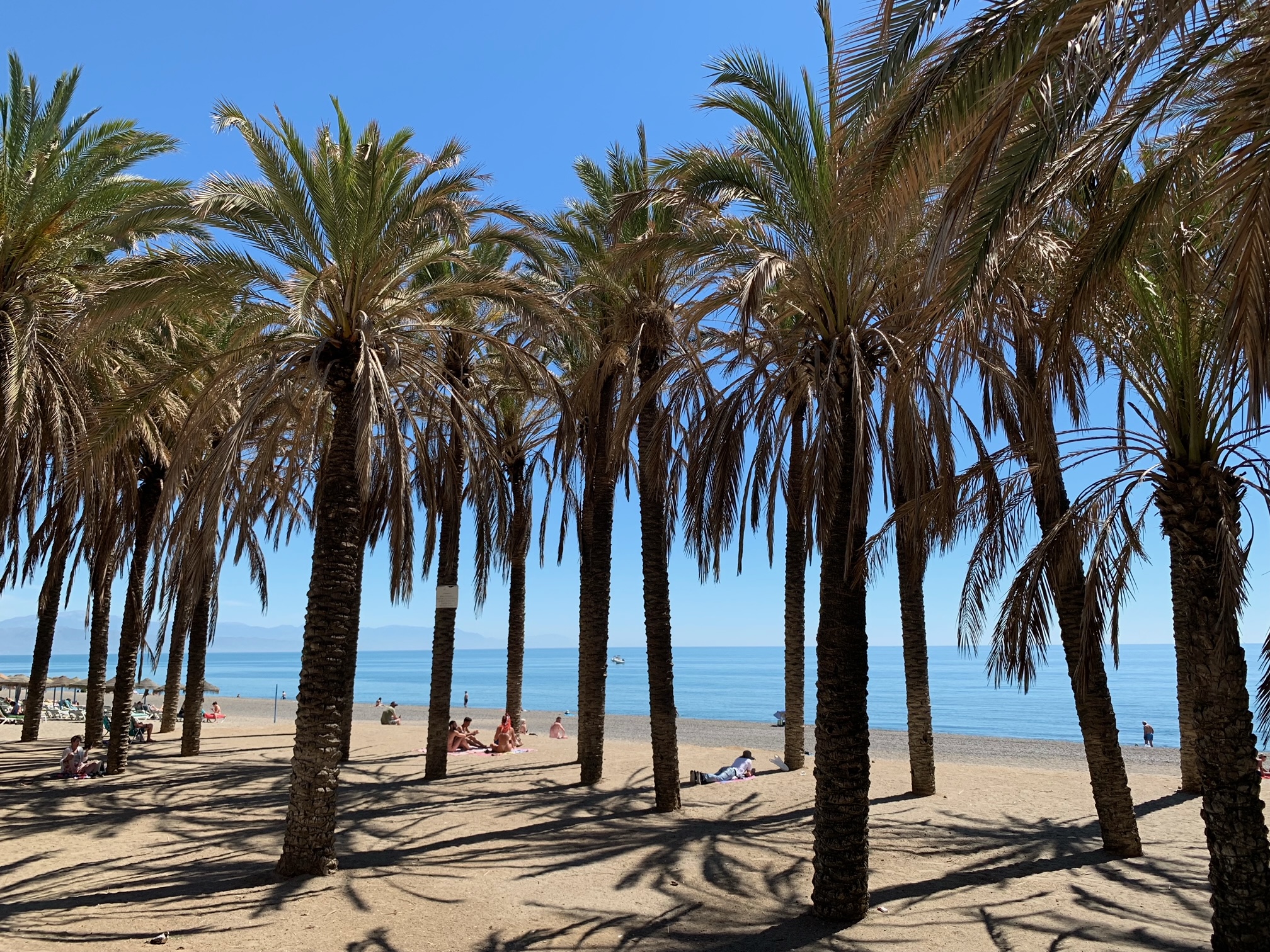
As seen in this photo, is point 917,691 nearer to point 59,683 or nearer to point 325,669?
point 325,669

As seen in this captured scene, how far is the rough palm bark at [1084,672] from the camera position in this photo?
946cm

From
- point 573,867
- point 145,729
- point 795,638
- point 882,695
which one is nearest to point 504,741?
point 795,638

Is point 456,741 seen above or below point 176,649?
below

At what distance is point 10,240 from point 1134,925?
597 inches

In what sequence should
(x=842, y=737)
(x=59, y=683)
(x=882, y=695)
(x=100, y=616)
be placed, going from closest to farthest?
1. (x=842, y=737)
2. (x=100, y=616)
3. (x=59, y=683)
4. (x=882, y=695)

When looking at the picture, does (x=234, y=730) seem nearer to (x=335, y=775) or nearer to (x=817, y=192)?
(x=335, y=775)

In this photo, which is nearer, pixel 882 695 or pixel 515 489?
pixel 515 489

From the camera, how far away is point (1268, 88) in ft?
16.0

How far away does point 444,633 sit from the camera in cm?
1655

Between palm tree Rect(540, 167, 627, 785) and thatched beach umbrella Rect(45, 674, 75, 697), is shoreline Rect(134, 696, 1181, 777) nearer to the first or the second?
palm tree Rect(540, 167, 627, 785)

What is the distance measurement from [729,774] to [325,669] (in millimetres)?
8569

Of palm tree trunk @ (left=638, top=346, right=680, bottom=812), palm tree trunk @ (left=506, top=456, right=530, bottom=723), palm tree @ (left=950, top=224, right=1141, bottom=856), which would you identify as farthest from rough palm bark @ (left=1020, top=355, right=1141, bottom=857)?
palm tree trunk @ (left=506, top=456, right=530, bottom=723)

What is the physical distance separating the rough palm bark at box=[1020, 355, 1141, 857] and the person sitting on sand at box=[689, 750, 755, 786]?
6446mm

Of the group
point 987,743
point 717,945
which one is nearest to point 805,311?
point 717,945
